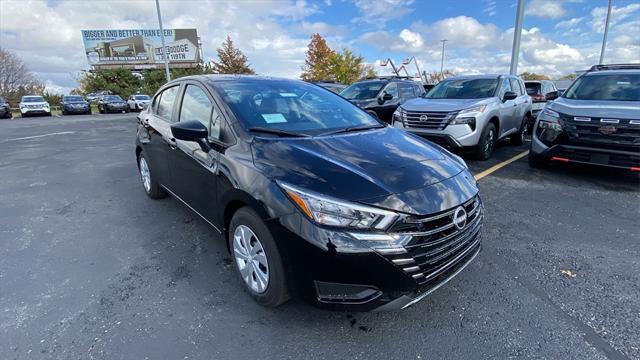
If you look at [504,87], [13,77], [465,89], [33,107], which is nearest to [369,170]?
[465,89]

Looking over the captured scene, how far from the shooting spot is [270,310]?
249 centimetres

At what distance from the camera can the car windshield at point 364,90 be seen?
33.7 ft

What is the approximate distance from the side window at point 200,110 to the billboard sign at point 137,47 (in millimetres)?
50056

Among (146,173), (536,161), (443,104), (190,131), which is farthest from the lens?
(443,104)

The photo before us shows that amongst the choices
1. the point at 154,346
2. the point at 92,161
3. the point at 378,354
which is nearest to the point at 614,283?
the point at 378,354

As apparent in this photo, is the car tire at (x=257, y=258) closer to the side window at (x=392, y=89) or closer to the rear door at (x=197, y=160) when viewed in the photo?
the rear door at (x=197, y=160)

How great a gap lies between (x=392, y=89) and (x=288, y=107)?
25.4 feet

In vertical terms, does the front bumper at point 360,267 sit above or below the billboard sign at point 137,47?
below

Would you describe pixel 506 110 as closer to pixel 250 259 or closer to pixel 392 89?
pixel 392 89

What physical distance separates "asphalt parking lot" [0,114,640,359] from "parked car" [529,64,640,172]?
782 millimetres

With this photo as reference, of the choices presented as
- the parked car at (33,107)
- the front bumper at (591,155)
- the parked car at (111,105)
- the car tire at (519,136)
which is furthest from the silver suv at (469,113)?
the parked car at (33,107)

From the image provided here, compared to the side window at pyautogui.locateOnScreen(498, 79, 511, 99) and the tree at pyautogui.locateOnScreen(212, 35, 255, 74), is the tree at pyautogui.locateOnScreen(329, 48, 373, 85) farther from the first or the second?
the side window at pyautogui.locateOnScreen(498, 79, 511, 99)

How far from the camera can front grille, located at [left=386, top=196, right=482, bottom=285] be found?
202 centimetres

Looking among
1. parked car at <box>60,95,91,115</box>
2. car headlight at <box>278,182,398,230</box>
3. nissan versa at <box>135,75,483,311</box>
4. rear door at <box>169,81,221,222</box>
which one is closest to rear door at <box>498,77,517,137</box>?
nissan versa at <box>135,75,483,311</box>
